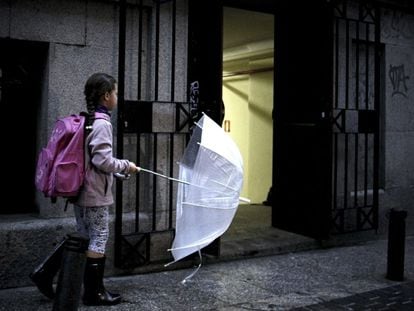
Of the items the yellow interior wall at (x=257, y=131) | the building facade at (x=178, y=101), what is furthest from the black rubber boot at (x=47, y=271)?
the yellow interior wall at (x=257, y=131)

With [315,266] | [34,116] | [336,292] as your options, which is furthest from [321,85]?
[34,116]

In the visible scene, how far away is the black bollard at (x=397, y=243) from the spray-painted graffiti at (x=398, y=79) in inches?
122

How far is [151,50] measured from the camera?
Result: 231 inches

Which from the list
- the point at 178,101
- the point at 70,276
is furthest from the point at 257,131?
the point at 70,276

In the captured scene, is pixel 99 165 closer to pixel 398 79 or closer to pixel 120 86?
pixel 120 86

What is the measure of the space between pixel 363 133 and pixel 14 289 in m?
4.85

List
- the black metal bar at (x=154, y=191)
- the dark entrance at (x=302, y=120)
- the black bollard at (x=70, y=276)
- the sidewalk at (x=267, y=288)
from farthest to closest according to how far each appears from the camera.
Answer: the dark entrance at (x=302, y=120), the black metal bar at (x=154, y=191), the sidewalk at (x=267, y=288), the black bollard at (x=70, y=276)

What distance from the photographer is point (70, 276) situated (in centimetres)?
322

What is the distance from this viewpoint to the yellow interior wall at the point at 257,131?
34.4 feet

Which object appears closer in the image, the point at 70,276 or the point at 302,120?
the point at 70,276

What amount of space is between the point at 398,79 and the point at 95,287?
581cm

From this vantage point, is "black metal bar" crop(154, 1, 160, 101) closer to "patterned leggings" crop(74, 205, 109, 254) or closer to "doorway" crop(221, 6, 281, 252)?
"patterned leggings" crop(74, 205, 109, 254)

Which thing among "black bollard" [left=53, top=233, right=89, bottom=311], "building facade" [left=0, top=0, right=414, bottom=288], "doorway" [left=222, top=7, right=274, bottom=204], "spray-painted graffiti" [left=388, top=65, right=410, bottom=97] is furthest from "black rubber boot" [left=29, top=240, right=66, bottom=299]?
"doorway" [left=222, top=7, right=274, bottom=204]

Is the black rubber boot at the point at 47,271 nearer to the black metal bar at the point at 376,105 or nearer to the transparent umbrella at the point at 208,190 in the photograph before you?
the transparent umbrella at the point at 208,190
